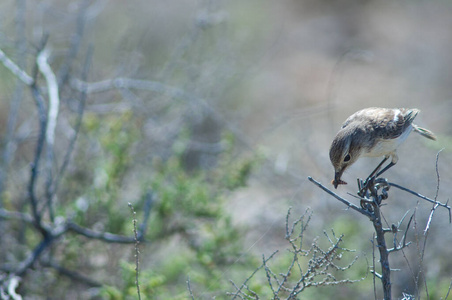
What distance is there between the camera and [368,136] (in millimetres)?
3457

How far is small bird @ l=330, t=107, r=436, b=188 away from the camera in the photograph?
130 inches

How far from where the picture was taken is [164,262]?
5230 millimetres

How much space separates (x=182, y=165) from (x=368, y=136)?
154 inches

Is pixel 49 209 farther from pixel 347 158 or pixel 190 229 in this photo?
pixel 347 158

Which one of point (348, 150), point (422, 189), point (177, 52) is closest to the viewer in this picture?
point (348, 150)

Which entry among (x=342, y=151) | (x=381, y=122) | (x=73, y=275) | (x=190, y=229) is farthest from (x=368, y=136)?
(x=73, y=275)

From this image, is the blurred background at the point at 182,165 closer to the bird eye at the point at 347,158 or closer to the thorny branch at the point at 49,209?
the thorny branch at the point at 49,209

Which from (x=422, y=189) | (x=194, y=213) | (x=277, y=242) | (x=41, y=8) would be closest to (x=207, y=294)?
(x=194, y=213)

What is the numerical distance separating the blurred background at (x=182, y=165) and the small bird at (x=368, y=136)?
43cm

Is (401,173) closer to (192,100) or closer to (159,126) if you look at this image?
(192,100)

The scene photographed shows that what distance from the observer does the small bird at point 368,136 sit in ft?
10.8

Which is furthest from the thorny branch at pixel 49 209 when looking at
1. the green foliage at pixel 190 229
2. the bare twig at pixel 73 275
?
the green foliage at pixel 190 229

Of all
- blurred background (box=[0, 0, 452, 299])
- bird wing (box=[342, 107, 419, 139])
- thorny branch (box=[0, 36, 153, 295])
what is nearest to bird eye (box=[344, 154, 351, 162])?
bird wing (box=[342, 107, 419, 139])

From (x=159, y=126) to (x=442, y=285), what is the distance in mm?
3614
